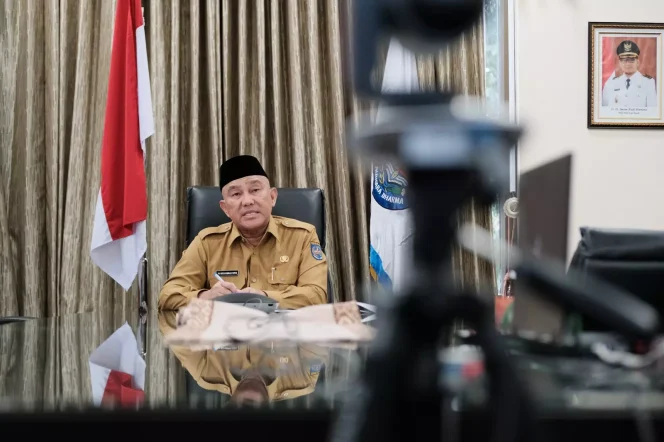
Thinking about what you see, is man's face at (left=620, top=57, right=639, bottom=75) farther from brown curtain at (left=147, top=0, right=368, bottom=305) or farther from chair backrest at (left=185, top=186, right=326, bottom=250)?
chair backrest at (left=185, top=186, right=326, bottom=250)

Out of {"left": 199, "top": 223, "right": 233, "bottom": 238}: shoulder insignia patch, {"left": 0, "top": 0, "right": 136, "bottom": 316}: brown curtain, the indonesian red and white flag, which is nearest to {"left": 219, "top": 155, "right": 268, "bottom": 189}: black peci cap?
{"left": 199, "top": 223, "right": 233, "bottom": 238}: shoulder insignia patch

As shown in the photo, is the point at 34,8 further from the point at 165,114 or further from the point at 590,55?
the point at 590,55

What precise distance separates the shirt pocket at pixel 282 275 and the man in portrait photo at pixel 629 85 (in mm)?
2111

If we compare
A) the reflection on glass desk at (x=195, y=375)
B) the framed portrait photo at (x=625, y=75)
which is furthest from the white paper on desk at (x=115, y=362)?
the framed portrait photo at (x=625, y=75)

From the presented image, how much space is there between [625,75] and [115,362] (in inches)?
132

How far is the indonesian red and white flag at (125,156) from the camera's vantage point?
287 cm

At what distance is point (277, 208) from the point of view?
2.54 meters

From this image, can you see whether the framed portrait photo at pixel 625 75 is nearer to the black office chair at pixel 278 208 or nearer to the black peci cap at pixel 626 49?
the black peci cap at pixel 626 49

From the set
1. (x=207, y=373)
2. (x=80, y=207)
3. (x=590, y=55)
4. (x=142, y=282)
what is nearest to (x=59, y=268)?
(x=80, y=207)

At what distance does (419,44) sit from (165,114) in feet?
9.88

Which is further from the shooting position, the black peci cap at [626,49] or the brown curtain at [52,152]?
the black peci cap at [626,49]

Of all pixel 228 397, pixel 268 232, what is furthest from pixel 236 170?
pixel 228 397

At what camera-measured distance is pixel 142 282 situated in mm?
2945

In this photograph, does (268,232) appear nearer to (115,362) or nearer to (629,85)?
(115,362)
